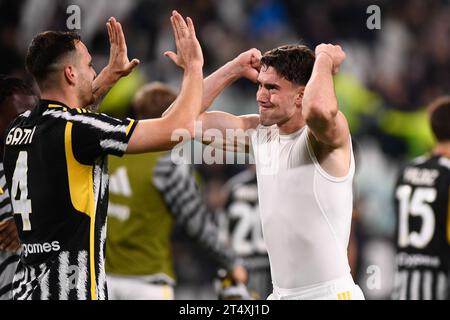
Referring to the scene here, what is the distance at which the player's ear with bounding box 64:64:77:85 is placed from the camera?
13.4ft

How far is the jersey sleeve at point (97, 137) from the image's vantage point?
392 centimetres

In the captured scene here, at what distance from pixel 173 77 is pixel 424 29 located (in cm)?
312

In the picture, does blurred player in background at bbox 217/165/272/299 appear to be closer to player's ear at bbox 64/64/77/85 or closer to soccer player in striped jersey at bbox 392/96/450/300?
soccer player in striped jersey at bbox 392/96/450/300

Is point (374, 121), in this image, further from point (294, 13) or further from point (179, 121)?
point (179, 121)

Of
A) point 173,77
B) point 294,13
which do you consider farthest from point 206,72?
point 294,13

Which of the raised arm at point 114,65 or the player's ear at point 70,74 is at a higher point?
the raised arm at point 114,65

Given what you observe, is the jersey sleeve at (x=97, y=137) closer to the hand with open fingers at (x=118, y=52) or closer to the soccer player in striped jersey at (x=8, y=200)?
the hand with open fingers at (x=118, y=52)

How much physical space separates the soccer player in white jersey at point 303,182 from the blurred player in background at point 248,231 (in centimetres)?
287

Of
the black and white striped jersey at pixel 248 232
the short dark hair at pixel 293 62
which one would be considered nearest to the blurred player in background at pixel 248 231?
the black and white striped jersey at pixel 248 232

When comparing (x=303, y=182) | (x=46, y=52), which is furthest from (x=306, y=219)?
(x=46, y=52)

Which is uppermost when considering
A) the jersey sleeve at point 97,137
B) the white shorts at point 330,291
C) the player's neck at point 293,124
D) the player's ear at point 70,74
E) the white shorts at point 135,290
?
the player's ear at point 70,74

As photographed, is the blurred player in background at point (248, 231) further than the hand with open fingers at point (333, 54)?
Yes

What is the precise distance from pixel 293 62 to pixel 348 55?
523 centimetres

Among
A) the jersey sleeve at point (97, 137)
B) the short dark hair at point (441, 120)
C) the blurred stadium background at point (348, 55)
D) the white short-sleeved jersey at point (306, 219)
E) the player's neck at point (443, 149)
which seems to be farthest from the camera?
the blurred stadium background at point (348, 55)
